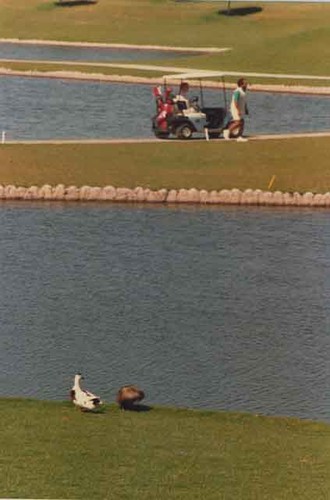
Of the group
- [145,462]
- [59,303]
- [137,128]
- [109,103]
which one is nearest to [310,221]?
[59,303]

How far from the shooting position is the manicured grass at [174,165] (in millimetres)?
42812

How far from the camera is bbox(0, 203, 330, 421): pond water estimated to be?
76.7ft

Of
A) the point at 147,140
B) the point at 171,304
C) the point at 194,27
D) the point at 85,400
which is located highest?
the point at 194,27

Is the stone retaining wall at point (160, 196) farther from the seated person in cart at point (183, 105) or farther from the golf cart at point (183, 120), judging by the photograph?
the seated person in cart at point (183, 105)

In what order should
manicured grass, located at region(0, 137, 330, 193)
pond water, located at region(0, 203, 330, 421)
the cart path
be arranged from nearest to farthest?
pond water, located at region(0, 203, 330, 421) < manicured grass, located at region(0, 137, 330, 193) < the cart path

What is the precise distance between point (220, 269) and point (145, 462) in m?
16.8

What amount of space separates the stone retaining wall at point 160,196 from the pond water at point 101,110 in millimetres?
11374

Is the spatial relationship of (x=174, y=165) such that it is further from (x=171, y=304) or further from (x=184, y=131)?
(x=171, y=304)

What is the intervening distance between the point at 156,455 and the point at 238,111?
1284 inches

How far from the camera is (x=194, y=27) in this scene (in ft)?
398

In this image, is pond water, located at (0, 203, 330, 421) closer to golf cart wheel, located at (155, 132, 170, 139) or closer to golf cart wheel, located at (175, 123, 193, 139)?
golf cart wheel, located at (175, 123, 193, 139)

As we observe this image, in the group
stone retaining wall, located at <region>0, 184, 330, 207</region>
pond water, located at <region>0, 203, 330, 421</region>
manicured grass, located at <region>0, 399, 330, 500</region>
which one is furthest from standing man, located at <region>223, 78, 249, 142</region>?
manicured grass, located at <region>0, 399, 330, 500</region>

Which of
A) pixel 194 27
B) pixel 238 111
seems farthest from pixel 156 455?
pixel 194 27

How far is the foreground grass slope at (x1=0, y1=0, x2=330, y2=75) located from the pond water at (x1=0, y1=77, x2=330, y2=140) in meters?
13.1
